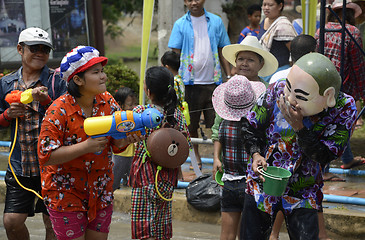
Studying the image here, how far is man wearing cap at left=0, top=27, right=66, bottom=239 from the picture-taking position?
460 cm

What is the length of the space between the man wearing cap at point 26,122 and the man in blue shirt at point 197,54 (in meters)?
2.93

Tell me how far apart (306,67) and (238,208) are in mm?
1538

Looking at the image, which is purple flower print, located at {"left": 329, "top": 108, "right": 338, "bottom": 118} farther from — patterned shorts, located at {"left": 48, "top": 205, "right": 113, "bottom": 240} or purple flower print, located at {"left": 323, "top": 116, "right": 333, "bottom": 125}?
patterned shorts, located at {"left": 48, "top": 205, "right": 113, "bottom": 240}

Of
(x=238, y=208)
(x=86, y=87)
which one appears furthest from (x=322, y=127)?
(x=86, y=87)

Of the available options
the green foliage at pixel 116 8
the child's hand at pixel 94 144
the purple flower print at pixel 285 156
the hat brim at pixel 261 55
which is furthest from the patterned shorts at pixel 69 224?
the green foliage at pixel 116 8

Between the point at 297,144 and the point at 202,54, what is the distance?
3.97 m

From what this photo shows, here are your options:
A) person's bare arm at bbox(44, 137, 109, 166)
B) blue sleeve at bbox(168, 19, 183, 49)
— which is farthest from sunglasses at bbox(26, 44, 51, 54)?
blue sleeve at bbox(168, 19, 183, 49)

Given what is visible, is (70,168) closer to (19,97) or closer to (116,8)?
(19,97)

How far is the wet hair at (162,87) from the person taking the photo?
4395mm

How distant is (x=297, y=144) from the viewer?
3629mm

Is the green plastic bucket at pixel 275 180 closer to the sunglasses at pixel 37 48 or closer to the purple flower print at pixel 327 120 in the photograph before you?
the purple flower print at pixel 327 120

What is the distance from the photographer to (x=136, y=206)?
14.5ft

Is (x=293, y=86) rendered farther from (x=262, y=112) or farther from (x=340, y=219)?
(x=340, y=219)

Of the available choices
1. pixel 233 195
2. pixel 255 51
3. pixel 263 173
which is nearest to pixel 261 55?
pixel 255 51
